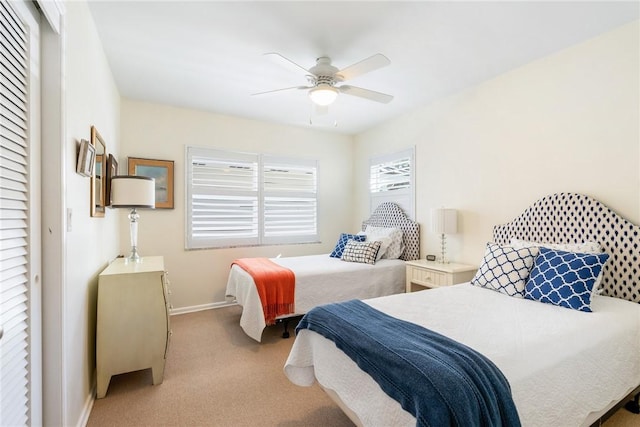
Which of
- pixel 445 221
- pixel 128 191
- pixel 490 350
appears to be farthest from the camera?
pixel 445 221

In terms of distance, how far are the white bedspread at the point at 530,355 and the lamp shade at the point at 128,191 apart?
1840mm

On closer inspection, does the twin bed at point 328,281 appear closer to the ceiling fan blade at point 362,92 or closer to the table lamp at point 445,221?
the table lamp at point 445,221

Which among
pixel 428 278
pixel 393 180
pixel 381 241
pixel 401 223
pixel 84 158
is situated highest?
pixel 393 180

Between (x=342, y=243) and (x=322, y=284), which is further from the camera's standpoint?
(x=342, y=243)

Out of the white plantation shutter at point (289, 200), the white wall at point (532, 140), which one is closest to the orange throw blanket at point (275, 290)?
the white plantation shutter at point (289, 200)

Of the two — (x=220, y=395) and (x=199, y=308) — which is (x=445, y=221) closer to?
(x=220, y=395)

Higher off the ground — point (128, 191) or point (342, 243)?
point (128, 191)

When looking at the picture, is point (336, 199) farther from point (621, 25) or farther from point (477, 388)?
point (477, 388)

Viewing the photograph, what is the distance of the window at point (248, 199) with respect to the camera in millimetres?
4074

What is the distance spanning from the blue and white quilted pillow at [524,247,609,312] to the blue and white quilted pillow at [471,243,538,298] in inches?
2.7

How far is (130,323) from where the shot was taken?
220 centimetres

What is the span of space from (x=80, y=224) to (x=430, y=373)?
2.07m

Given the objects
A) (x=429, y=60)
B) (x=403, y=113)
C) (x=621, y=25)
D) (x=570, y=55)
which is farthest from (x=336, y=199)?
(x=621, y=25)

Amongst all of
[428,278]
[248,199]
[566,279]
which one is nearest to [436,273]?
[428,278]
